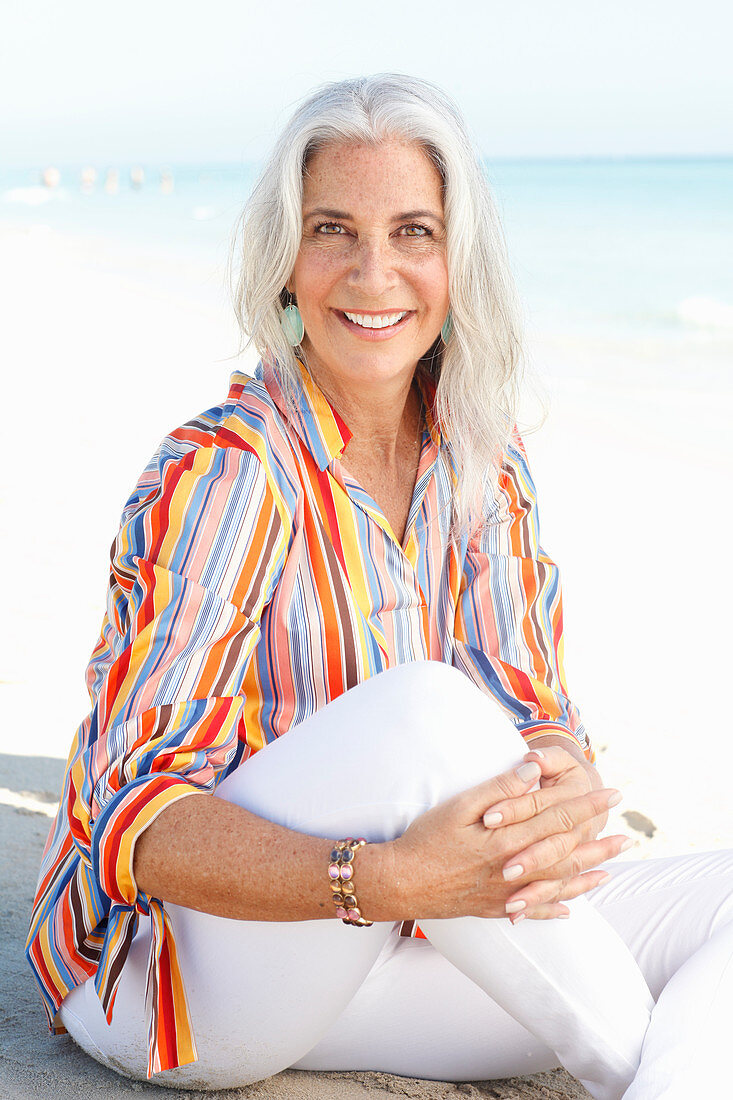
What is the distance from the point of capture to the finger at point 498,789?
4.83ft

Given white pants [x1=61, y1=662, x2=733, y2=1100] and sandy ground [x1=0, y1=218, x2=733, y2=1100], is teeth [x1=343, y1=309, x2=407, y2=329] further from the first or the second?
white pants [x1=61, y1=662, x2=733, y2=1100]

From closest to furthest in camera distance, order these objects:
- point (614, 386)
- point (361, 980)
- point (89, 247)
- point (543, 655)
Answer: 1. point (361, 980)
2. point (543, 655)
3. point (614, 386)
4. point (89, 247)

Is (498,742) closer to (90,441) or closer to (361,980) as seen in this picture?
(361,980)

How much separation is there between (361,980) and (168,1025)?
28 centimetres

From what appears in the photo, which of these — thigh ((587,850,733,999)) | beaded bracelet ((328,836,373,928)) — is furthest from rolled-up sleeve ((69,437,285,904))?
thigh ((587,850,733,999))

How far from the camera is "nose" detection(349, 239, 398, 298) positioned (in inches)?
78.4

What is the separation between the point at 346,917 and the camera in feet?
4.80

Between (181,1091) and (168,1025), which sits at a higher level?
(168,1025)

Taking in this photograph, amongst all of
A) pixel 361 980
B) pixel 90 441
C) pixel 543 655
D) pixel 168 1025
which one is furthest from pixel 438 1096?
pixel 90 441

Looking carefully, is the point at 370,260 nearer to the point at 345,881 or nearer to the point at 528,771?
the point at 528,771

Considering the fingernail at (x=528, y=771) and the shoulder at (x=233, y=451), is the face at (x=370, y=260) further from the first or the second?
the fingernail at (x=528, y=771)

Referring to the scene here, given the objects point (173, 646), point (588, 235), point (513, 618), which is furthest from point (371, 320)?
point (588, 235)

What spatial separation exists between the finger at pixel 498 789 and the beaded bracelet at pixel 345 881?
0.15 meters

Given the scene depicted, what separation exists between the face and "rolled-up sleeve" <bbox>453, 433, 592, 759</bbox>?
1.22ft
